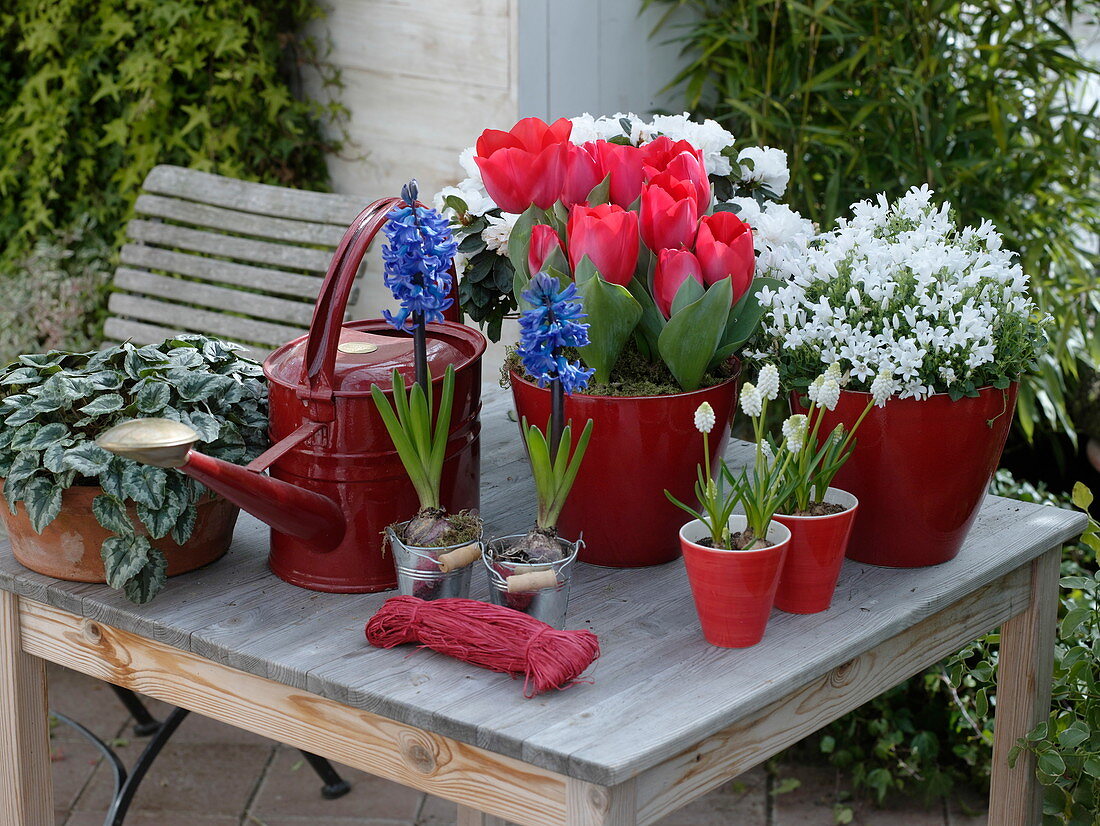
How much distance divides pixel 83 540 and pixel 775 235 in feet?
2.75

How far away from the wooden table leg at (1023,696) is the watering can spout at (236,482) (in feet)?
2.91

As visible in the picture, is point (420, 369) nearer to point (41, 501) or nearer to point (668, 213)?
point (668, 213)

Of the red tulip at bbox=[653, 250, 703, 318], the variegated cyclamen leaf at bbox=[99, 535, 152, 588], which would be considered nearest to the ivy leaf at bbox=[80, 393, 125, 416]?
the variegated cyclamen leaf at bbox=[99, 535, 152, 588]

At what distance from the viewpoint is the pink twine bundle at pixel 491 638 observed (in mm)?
1135

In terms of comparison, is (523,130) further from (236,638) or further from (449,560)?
(236,638)

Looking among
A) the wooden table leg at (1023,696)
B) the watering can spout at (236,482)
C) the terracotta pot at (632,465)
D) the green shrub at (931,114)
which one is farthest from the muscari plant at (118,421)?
the green shrub at (931,114)

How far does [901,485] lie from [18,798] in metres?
1.10

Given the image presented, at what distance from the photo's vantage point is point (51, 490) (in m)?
1.31

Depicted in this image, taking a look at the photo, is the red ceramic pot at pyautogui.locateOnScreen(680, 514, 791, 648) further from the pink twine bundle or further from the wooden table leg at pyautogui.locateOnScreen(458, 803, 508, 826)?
the wooden table leg at pyautogui.locateOnScreen(458, 803, 508, 826)

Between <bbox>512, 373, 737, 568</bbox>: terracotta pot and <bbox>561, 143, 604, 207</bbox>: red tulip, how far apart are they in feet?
0.68

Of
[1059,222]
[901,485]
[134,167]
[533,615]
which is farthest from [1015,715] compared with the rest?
[134,167]

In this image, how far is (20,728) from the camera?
1482 mm

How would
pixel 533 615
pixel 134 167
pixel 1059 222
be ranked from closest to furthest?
pixel 533 615 → pixel 1059 222 → pixel 134 167

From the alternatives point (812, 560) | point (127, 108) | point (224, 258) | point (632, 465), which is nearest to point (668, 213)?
point (632, 465)
